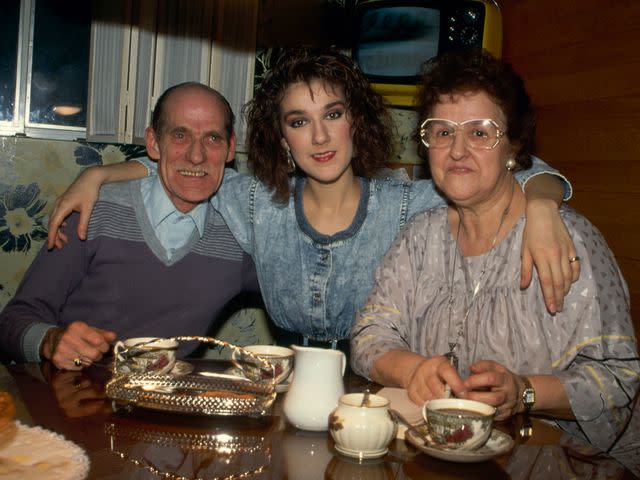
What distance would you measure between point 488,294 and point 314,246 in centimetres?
64

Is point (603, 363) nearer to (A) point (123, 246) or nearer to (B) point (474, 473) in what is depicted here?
(B) point (474, 473)

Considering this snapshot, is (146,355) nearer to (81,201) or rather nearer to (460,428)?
(460,428)

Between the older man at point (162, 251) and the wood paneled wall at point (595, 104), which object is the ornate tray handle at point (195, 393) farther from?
the wood paneled wall at point (595, 104)

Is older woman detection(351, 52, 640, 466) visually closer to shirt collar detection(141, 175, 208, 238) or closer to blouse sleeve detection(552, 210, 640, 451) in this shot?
blouse sleeve detection(552, 210, 640, 451)

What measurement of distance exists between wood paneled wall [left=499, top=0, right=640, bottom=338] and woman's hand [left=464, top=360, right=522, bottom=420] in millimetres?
1364

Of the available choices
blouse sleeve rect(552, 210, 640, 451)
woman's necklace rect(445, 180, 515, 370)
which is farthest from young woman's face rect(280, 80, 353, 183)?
blouse sleeve rect(552, 210, 640, 451)

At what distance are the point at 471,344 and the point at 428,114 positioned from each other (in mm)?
608

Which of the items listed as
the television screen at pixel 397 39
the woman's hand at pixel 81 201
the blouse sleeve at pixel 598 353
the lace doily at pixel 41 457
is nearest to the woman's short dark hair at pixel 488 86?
the blouse sleeve at pixel 598 353

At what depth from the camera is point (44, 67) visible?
12.8 ft

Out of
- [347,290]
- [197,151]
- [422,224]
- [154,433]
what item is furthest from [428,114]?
[154,433]

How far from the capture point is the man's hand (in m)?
1.62

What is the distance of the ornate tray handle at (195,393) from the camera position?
4.27 feet

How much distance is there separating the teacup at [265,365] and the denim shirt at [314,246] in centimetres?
73

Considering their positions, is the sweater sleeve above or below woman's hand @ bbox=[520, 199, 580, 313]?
below
